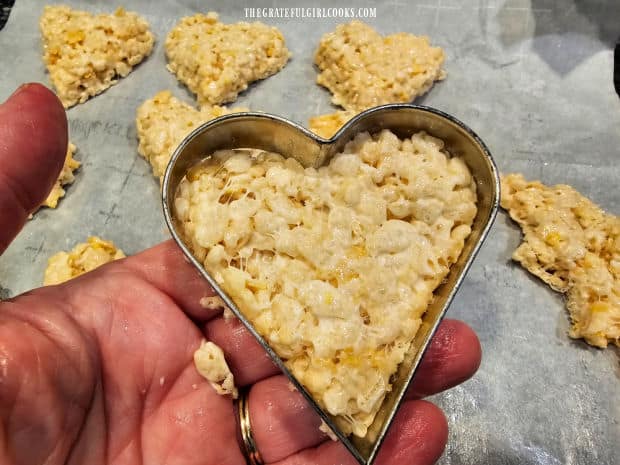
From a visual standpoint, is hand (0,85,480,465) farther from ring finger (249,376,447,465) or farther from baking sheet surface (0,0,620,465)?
baking sheet surface (0,0,620,465)

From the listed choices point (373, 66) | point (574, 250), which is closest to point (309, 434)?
point (574, 250)

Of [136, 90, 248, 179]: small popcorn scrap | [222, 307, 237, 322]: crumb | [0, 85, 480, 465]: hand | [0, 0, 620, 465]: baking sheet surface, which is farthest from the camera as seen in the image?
[136, 90, 248, 179]: small popcorn scrap

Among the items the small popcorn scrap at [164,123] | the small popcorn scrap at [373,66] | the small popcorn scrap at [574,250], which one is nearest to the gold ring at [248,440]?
the small popcorn scrap at [164,123]

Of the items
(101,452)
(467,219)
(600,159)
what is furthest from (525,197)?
(101,452)

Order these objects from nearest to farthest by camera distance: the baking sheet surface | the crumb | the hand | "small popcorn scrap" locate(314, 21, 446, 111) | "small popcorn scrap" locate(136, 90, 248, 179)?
1. the hand
2. the crumb
3. the baking sheet surface
4. "small popcorn scrap" locate(136, 90, 248, 179)
5. "small popcorn scrap" locate(314, 21, 446, 111)

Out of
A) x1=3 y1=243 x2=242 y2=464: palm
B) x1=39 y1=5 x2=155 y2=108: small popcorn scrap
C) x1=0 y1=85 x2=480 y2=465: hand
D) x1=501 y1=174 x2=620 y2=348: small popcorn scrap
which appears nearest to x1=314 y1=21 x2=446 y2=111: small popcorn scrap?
x1=501 y1=174 x2=620 y2=348: small popcorn scrap

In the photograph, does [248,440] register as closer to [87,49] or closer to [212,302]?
[212,302]
